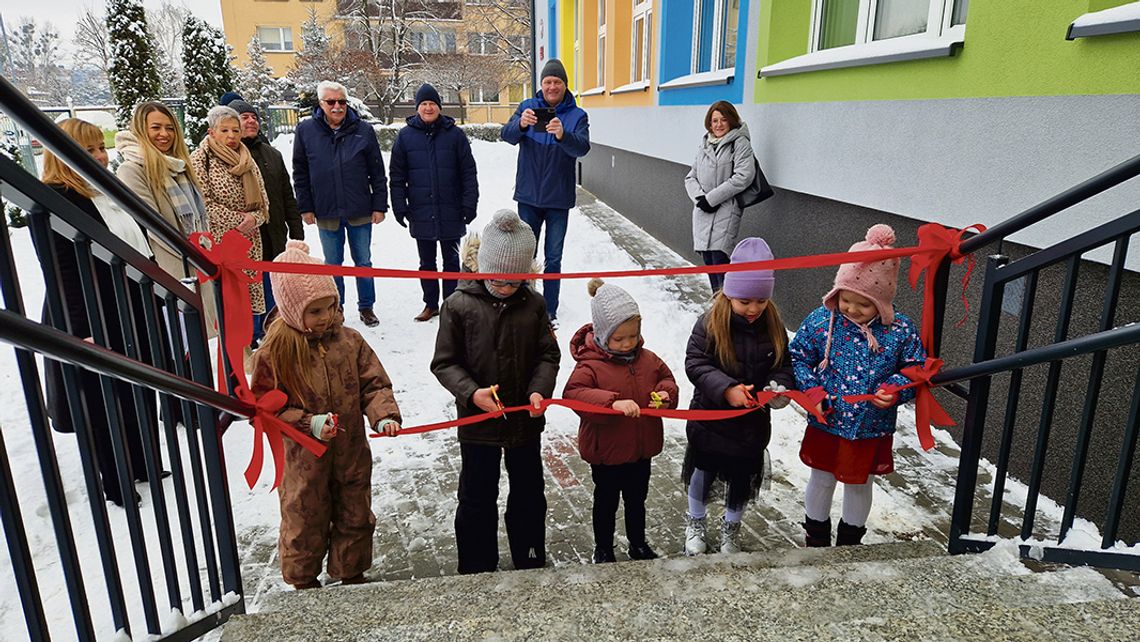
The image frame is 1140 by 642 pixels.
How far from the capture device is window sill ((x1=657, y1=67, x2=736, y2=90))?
7049 millimetres

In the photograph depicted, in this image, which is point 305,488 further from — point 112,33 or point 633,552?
point 112,33

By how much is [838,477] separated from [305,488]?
6.84ft

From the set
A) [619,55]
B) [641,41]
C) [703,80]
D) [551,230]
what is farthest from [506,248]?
[619,55]

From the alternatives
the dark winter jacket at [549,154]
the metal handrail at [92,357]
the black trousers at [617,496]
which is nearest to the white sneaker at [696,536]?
the black trousers at [617,496]

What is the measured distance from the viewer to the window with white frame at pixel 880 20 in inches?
168

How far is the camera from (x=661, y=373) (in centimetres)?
Result: 295

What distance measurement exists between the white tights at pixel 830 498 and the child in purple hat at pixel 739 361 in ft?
0.79

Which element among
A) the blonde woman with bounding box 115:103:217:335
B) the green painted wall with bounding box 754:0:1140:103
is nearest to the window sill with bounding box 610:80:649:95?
the green painted wall with bounding box 754:0:1140:103

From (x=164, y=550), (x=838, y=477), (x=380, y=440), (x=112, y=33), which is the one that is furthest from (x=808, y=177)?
(x=112, y=33)

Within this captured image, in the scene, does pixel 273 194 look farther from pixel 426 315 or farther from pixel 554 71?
pixel 554 71

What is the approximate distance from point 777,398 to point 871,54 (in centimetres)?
301

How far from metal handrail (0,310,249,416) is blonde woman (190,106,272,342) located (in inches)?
131

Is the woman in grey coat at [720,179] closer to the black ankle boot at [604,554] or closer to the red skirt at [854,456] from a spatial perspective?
the red skirt at [854,456]

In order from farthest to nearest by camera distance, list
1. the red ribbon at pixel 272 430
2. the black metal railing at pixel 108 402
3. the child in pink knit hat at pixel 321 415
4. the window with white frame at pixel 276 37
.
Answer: the window with white frame at pixel 276 37 < the child in pink knit hat at pixel 321 415 < the red ribbon at pixel 272 430 < the black metal railing at pixel 108 402
